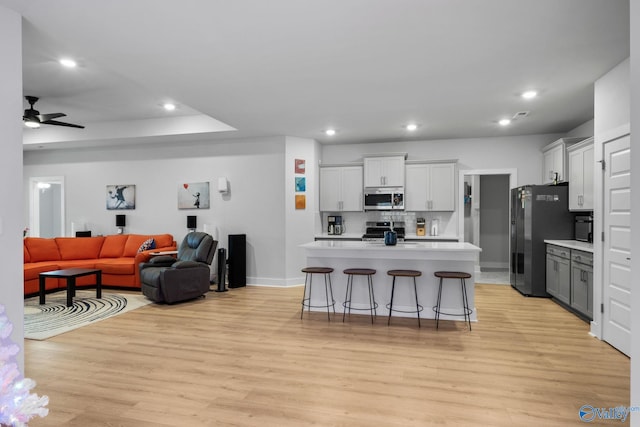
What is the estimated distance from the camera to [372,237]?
6973mm

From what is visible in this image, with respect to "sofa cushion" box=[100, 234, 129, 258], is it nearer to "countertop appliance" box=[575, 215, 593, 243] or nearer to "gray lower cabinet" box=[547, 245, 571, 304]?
"gray lower cabinet" box=[547, 245, 571, 304]

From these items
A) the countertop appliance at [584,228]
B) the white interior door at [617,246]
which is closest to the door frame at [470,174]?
the countertop appliance at [584,228]

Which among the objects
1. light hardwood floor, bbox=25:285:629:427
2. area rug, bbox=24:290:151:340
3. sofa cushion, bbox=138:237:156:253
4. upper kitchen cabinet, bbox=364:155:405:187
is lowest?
area rug, bbox=24:290:151:340

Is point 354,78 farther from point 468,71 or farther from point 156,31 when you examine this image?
point 156,31

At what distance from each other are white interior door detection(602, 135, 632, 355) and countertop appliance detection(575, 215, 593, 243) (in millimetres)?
1480

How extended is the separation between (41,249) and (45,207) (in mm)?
2789

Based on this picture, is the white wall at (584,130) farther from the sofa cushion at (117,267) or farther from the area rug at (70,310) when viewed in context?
the sofa cushion at (117,267)

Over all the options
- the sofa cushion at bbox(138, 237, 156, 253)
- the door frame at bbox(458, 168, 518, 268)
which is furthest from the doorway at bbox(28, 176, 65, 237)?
the door frame at bbox(458, 168, 518, 268)

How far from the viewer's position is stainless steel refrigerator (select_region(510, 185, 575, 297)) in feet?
18.1

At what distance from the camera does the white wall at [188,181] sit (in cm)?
671

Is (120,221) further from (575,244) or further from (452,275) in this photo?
(575,244)

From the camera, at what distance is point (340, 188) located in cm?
727

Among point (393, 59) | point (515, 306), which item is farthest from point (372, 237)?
point (393, 59)

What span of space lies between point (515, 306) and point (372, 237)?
2661 mm
